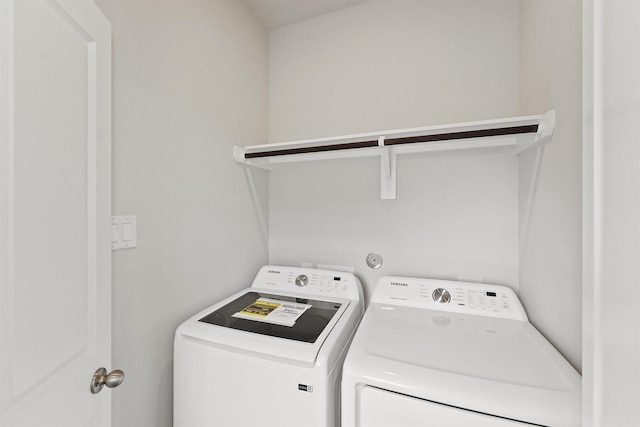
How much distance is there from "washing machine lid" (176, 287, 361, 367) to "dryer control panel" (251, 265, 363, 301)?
4.0 inches

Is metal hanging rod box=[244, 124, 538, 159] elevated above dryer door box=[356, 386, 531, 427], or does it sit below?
above

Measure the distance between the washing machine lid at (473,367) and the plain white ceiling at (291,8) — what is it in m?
2.01

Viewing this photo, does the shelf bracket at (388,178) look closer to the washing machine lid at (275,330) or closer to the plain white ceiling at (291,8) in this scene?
the washing machine lid at (275,330)

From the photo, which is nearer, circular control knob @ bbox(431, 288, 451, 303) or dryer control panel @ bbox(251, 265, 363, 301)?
circular control knob @ bbox(431, 288, 451, 303)

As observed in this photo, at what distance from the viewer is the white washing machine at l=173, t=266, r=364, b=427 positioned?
90 cm

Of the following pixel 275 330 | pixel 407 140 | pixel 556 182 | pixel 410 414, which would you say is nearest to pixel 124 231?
pixel 275 330

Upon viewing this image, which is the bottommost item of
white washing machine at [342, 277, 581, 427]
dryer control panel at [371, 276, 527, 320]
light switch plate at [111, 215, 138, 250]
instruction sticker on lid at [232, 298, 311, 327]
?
white washing machine at [342, 277, 581, 427]

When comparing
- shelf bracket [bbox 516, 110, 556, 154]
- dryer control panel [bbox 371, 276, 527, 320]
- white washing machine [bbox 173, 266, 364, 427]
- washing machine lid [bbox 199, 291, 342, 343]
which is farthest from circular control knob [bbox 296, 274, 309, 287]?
shelf bracket [bbox 516, 110, 556, 154]

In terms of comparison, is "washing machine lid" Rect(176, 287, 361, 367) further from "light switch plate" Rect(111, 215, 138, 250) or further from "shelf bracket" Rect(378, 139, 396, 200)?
"shelf bracket" Rect(378, 139, 396, 200)

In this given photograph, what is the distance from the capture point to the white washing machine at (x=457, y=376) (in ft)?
2.31

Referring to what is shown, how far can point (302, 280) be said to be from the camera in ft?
5.36
